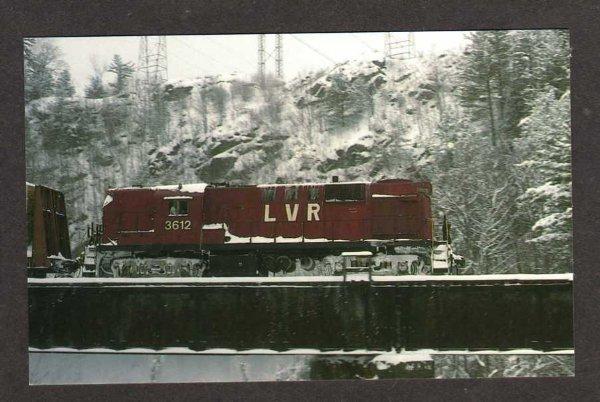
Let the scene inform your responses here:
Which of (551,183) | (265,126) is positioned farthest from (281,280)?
(551,183)

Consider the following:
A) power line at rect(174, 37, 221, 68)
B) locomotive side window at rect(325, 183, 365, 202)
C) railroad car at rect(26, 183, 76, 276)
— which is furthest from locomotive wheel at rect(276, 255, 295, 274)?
power line at rect(174, 37, 221, 68)

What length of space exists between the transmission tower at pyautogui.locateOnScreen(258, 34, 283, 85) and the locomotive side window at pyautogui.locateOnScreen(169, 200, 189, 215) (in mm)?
2540

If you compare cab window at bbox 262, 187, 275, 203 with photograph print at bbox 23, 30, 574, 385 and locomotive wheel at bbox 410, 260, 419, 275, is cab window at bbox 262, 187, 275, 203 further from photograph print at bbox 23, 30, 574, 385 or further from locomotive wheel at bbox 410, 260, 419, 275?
locomotive wheel at bbox 410, 260, 419, 275

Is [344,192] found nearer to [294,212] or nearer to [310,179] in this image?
[310,179]

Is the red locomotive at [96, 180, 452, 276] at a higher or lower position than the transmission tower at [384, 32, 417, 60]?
lower

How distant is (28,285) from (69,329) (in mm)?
887

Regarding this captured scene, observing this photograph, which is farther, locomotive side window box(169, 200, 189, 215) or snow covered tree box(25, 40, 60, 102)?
locomotive side window box(169, 200, 189, 215)

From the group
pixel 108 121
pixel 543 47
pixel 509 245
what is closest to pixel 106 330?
pixel 108 121

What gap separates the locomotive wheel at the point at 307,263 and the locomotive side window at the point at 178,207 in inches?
80.0

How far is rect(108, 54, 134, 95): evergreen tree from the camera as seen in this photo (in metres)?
10.3

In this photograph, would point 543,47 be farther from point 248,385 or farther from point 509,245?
point 248,385

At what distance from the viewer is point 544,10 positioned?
1012cm

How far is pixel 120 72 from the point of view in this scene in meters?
10.4

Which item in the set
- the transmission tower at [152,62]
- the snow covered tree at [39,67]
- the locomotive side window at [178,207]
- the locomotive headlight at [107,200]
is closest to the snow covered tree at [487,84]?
the transmission tower at [152,62]
